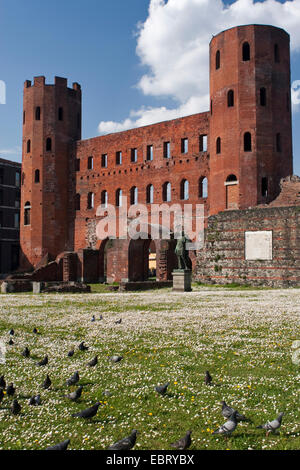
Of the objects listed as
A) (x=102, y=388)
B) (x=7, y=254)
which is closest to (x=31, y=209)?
(x=7, y=254)

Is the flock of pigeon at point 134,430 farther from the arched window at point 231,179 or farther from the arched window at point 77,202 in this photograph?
the arched window at point 77,202

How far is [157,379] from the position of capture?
5164 mm

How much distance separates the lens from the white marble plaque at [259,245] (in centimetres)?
2181

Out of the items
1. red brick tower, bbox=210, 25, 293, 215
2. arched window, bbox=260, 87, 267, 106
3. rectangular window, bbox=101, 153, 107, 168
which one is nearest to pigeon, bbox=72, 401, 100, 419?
red brick tower, bbox=210, 25, 293, 215

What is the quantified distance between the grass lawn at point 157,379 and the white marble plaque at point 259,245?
12123 millimetres

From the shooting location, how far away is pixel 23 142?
125 ft

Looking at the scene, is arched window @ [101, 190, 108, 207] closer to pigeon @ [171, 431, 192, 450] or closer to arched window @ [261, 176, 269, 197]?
arched window @ [261, 176, 269, 197]

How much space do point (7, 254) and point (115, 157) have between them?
740 inches

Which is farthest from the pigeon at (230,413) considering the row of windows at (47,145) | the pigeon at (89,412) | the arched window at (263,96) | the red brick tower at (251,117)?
the row of windows at (47,145)

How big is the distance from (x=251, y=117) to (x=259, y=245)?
8.68m

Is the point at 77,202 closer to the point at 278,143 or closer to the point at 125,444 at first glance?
the point at 278,143

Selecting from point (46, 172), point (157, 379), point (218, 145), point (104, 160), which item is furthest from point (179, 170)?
point (157, 379)
